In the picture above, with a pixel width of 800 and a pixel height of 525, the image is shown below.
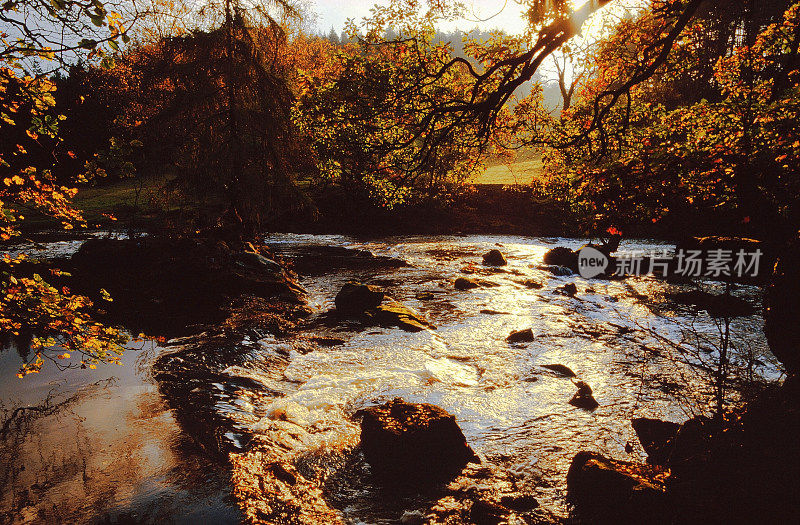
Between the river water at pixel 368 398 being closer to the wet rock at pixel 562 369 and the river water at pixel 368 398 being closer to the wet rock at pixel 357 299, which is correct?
the wet rock at pixel 562 369

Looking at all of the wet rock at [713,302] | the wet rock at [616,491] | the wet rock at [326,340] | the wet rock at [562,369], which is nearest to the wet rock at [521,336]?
the wet rock at [562,369]

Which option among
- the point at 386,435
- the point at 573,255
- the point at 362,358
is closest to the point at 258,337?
the point at 362,358

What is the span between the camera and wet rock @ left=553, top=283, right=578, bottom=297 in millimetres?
16789

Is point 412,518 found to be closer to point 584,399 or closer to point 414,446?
point 414,446

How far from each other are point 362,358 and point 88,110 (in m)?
34.5

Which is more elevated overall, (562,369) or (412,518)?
(562,369)

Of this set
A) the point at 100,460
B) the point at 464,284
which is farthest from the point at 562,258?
the point at 100,460

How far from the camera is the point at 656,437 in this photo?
286 inches

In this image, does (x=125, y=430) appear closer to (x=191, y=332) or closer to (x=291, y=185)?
(x=191, y=332)

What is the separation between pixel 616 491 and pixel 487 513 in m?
1.70

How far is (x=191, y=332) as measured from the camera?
460 inches

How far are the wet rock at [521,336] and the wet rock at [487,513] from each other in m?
6.59

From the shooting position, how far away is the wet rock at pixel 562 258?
21337 mm

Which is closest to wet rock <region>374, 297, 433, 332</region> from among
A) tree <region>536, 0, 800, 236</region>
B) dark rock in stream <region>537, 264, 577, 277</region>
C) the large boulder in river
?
the large boulder in river
